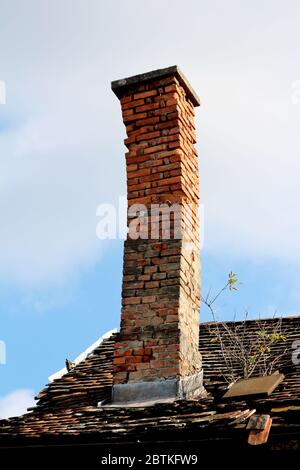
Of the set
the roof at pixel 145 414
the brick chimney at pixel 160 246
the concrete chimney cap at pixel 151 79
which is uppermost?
the concrete chimney cap at pixel 151 79

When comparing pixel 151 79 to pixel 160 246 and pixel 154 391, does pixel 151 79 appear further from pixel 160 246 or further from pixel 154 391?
pixel 154 391

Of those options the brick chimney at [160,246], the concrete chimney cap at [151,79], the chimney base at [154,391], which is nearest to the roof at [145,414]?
the chimney base at [154,391]

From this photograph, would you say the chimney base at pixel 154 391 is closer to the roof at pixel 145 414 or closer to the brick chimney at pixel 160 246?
the brick chimney at pixel 160 246

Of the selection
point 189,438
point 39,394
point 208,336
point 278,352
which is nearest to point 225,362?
point 278,352

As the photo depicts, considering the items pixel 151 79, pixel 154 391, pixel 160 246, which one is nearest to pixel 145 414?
pixel 154 391

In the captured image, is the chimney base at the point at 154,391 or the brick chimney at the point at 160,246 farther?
the brick chimney at the point at 160,246

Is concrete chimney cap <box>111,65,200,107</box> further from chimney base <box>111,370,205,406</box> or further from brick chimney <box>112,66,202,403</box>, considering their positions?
chimney base <box>111,370,205,406</box>

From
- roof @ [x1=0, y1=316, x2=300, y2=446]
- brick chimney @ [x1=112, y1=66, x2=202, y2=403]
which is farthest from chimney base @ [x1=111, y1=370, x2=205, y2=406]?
roof @ [x1=0, y1=316, x2=300, y2=446]

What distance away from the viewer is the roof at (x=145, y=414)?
4.94 meters

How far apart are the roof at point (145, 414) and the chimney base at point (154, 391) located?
16 cm

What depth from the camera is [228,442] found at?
468 centimetres

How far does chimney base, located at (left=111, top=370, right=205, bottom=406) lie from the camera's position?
6.18m
